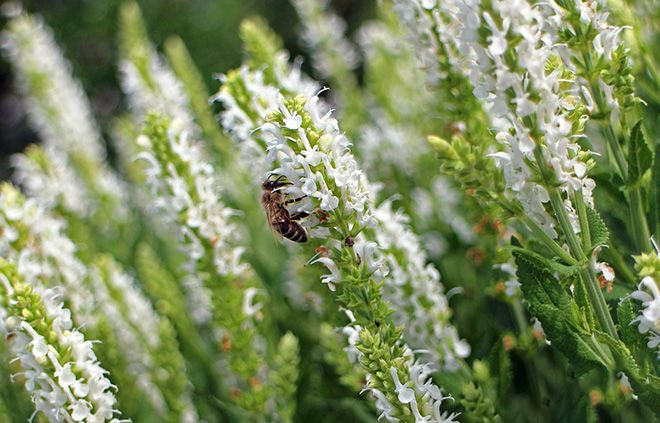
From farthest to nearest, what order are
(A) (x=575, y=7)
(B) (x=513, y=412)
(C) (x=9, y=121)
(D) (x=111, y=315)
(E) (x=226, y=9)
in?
(C) (x=9, y=121), (E) (x=226, y=9), (D) (x=111, y=315), (B) (x=513, y=412), (A) (x=575, y=7)

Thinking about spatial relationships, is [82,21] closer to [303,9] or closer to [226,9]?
[226,9]

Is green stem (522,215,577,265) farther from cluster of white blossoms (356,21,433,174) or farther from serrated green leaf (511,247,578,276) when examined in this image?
cluster of white blossoms (356,21,433,174)

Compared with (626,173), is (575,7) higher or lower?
higher

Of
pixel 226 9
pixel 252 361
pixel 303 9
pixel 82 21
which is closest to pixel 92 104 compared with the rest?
pixel 82 21

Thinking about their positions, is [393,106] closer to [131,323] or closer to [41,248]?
[131,323]

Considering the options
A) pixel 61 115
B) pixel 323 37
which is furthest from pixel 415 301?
pixel 61 115

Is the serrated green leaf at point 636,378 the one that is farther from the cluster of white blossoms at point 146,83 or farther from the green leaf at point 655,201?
the cluster of white blossoms at point 146,83
